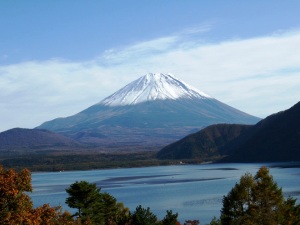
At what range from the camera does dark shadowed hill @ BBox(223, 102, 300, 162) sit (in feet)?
498

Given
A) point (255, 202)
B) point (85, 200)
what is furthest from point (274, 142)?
point (85, 200)

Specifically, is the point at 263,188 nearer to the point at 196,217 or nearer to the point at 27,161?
the point at 196,217

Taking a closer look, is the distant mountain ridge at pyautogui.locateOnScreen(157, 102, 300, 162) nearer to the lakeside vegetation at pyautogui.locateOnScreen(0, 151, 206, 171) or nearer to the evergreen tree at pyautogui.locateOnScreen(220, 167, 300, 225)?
the lakeside vegetation at pyautogui.locateOnScreen(0, 151, 206, 171)

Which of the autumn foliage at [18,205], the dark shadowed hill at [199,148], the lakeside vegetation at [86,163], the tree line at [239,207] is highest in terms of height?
the dark shadowed hill at [199,148]

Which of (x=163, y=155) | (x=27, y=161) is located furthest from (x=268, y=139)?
(x=27, y=161)

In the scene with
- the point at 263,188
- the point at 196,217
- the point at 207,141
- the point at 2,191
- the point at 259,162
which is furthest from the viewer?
the point at 207,141

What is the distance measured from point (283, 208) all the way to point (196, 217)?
20930mm

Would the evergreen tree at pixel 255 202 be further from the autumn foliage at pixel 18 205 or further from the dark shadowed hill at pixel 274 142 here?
the dark shadowed hill at pixel 274 142

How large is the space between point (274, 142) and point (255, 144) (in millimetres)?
7425

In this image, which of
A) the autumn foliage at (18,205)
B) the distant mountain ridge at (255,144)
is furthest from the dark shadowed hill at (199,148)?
the autumn foliage at (18,205)

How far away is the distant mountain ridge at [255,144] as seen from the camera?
6043 inches

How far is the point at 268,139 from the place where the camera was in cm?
16088

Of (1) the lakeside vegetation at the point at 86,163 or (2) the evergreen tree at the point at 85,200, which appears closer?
(2) the evergreen tree at the point at 85,200

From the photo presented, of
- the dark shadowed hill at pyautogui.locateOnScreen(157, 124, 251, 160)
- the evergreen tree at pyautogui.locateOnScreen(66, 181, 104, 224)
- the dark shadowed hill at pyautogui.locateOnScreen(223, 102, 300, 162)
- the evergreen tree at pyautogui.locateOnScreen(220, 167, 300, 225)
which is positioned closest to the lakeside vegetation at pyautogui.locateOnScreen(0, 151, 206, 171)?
the dark shadowed hill at pyautogui.locateOnScreen(157, 124, 251, 160)
